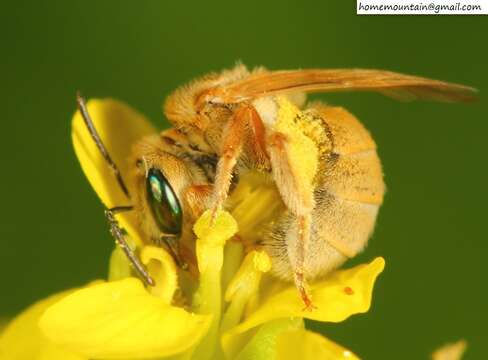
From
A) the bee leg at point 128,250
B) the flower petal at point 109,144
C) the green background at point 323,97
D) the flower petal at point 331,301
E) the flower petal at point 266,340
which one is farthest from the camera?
the green background at point 323,97

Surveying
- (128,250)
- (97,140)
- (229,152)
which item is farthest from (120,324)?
(97,140)

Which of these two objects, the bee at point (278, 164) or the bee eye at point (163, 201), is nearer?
the bee at point (278, 164)

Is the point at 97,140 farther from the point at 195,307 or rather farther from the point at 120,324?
the point at 120,324

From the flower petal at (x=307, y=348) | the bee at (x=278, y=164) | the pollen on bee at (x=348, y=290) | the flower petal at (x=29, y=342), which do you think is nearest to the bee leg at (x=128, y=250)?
the bee at (x=278, y=164)

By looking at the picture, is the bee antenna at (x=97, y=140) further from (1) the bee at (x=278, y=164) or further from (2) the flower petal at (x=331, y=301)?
(2) the flower petal at (x=331, y=301)

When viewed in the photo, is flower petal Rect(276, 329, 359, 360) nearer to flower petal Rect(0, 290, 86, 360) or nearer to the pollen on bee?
the pollen on bee

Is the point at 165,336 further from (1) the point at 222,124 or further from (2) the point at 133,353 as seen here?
(1) the point at 222,124

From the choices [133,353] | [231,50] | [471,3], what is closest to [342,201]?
[133,353]
